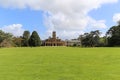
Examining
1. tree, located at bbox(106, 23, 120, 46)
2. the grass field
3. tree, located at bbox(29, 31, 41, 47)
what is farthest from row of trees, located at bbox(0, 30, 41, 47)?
the grass field

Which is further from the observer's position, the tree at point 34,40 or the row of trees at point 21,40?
the tree at point 34,40

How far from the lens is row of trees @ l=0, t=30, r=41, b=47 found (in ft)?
329

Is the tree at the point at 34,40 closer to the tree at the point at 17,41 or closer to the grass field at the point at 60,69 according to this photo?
the tree at the point at 17,41

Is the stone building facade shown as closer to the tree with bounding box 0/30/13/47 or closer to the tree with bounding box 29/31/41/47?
the tree with bounding box 29/31/41/47

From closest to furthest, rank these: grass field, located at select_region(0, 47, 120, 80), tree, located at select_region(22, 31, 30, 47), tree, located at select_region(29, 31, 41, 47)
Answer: grass field, located at select_region(0, 47, 120, 80) < tree, located at select_region(29, 31, 41, 47) < tree, located at select_region(22, 31, 30, 47)

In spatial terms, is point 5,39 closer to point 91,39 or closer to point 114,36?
point 91,39

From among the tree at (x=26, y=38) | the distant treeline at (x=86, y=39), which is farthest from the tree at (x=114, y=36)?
the tree at (x=26, y=38)

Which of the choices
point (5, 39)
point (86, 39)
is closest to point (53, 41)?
point (86, 39)

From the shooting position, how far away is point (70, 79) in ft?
35.5

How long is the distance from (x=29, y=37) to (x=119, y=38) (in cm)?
4993

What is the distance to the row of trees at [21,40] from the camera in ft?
329

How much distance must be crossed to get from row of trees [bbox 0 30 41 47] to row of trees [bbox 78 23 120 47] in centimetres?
2395

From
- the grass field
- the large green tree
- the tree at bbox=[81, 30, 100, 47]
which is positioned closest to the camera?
the grass field

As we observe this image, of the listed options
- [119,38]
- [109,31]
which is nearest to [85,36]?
[109,31]
